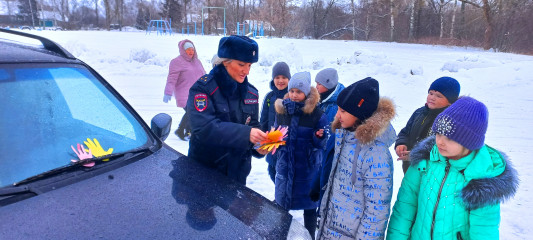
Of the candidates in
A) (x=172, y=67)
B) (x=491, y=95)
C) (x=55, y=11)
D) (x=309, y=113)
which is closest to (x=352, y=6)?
(x=491, y=95)

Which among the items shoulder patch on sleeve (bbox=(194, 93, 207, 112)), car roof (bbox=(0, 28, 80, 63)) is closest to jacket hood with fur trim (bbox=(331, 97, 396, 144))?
shoulder patch on sleeve (bbox=(194, 93, 207, 112))

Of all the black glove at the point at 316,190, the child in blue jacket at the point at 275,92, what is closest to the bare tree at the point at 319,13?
the child in blue jacket at the point at 275,92

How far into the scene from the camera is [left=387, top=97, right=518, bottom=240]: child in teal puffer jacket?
1700 mm

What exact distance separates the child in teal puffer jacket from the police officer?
1063 mm

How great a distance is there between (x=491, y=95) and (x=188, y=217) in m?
11.4

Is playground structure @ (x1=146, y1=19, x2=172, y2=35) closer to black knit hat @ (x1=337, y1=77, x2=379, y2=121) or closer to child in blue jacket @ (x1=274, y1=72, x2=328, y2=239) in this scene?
child in blue jacket @ (x1=274, y1=72, x2=328, y2=239)

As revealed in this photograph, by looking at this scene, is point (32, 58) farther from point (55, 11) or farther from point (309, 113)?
point (55, 11)

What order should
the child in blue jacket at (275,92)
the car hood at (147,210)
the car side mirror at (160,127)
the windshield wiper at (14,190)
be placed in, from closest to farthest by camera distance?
the car hood at (147,210) → the windshield wiper at (14,190) → the car side mirror at (160,127) → the child in blue jacket at (275,92)

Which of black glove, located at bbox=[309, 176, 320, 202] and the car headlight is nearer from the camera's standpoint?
the car headlight

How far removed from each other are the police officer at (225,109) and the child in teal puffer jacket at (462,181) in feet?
3.49

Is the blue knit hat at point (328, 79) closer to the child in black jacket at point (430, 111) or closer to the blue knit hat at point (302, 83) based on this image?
the blue knit hat at point (302, 83)

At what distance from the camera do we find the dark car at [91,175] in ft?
4.94

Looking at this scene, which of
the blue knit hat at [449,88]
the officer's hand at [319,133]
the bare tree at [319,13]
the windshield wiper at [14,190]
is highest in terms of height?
the bare tree at [319,13]

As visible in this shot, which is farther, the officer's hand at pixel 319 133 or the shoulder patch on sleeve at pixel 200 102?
the officer's hand at pixel 319 133
